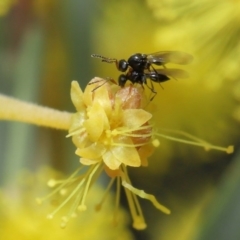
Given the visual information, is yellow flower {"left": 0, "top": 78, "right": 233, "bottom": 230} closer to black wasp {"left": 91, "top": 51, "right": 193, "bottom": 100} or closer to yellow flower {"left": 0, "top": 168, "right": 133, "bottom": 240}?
black wasp {"left": 91, "top": 51, "right": 193, "bottom": 100}

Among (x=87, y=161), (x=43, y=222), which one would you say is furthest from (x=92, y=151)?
(x=43, y=222)

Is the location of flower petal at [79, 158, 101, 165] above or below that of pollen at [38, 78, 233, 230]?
below

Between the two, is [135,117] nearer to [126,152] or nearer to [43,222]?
[126,152]

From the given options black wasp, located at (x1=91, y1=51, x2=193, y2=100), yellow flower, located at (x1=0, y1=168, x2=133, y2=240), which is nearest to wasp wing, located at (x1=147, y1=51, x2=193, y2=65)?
black wasp, located at (x1=91, y1=51, x2=193, y2=100)

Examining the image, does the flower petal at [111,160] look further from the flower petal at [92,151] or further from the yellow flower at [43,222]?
the yellow flower at [43,222]

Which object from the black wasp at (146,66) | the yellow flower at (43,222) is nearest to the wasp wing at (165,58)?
the black wasp at (146,66)

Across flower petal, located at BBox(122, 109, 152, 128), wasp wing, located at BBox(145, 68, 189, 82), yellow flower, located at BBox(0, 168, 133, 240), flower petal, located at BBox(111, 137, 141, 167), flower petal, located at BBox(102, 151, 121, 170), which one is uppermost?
wasp wing, located at BBox(145, 68, 189, 82)

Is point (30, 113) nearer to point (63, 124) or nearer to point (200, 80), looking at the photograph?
→ point (63, 124)

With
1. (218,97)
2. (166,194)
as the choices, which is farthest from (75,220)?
(218,97)
